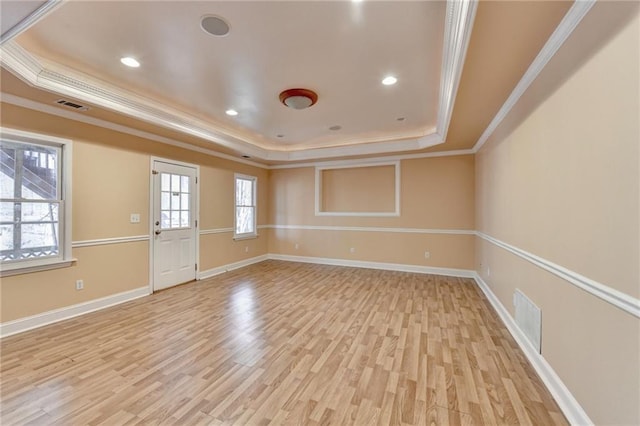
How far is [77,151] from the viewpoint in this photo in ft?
10.7

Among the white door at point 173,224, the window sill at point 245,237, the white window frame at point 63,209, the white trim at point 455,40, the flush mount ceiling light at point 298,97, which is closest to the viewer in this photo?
the white trim at point 455,40

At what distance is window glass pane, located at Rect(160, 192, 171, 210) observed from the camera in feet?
14.0

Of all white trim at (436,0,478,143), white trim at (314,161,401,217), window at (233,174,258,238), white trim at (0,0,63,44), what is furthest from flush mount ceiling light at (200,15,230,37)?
white trim at (314,161,401,217)

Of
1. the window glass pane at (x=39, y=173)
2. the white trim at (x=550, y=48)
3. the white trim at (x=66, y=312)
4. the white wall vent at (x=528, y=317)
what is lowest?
the white trim at (x=66, y=312)

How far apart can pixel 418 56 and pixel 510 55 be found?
735mm

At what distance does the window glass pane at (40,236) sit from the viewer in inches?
115

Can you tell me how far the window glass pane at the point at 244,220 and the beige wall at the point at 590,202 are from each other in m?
5.20

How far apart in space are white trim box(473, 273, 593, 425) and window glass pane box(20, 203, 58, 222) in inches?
197

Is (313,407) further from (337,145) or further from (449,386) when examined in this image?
(337,145)

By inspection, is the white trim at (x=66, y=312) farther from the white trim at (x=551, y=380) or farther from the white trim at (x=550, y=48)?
the white trim at (x=550, y=48)

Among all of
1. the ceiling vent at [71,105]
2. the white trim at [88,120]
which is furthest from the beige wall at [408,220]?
the ceiling vent at [71,105]

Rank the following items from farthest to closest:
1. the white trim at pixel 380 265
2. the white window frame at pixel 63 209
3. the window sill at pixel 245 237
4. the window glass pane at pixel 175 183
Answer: the window sill at pixel 245 237
the white trim at pixel 380 265
the window glass pane at pixel 175 183
the white window frame at pixel 63 209

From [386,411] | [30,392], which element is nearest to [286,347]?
[386,411]

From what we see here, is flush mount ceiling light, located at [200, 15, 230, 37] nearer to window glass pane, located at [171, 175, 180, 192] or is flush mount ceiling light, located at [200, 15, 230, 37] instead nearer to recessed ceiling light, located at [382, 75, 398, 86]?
recessed ceiling light, located at [382, 75, 398, 86]
